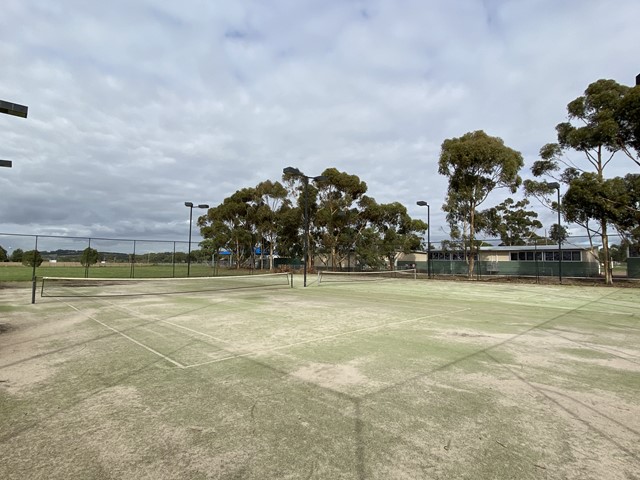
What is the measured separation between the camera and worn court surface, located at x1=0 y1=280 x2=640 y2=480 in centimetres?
290

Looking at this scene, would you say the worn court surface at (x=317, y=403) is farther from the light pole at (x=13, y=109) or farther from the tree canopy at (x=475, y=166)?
the tree canopy at (x=475, y=166)

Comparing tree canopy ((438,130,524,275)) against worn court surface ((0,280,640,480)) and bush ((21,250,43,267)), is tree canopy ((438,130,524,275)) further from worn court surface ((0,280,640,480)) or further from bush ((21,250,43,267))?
bush ((21,250,43,267))

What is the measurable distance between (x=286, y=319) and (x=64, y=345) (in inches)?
193

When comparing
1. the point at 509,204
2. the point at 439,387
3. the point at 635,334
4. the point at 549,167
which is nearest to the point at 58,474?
the point at 439,387

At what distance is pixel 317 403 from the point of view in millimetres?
4078

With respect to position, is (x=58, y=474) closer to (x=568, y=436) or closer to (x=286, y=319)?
(x=568, y=436)

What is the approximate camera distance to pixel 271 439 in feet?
10.7

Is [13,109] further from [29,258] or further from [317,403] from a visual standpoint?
[29,258]

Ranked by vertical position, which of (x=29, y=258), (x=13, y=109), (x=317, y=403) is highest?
(x=13, y=109)

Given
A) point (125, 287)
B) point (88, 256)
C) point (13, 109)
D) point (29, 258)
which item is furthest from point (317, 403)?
point (29, 258)

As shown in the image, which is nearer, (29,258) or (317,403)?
(317,403)

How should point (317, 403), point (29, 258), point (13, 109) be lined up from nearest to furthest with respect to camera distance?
point (317, 403)
point (13, 109)
point (29, 258)

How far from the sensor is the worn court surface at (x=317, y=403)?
114 inches

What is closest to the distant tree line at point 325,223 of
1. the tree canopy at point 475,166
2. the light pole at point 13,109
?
the tree canopy at point 475,166
